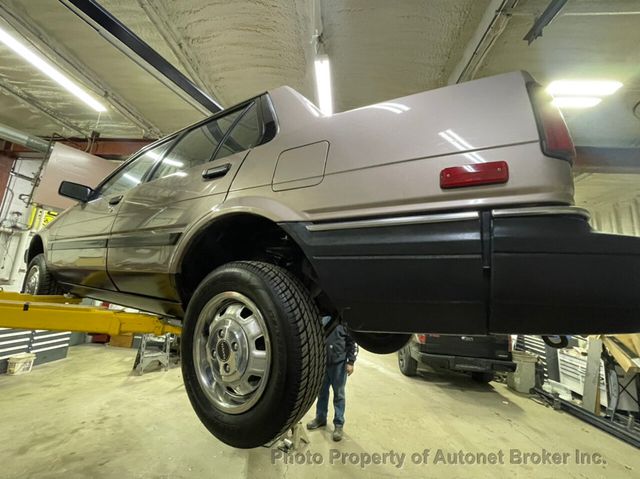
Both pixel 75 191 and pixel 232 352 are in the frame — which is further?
pixel 75 191

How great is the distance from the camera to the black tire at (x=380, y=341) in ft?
4.97

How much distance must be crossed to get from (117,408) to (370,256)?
4036mm

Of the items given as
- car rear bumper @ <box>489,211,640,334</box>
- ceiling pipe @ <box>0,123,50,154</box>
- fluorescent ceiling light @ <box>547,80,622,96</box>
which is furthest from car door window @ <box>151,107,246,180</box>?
ceiling pipe @ <box>0,123,50,154</box>

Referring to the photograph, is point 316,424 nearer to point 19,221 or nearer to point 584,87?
point 584,87

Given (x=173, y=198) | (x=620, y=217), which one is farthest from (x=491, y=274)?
(x=620, y=217)

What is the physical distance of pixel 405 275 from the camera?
0.86 metres

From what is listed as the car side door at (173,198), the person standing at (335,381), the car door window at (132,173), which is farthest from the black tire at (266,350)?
the person standing at (335,381)

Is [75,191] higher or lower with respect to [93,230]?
higher

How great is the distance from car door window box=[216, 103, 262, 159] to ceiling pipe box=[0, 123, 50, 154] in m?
6.11

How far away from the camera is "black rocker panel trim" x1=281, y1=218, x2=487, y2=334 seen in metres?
0.80

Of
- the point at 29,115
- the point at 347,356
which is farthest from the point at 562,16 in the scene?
the point at 29,115

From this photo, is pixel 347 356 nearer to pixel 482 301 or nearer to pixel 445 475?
pixel 445 475

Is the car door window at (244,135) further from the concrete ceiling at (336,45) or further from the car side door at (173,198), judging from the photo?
the concrete ceiling at (336,45)

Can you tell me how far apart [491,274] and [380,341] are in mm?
924
